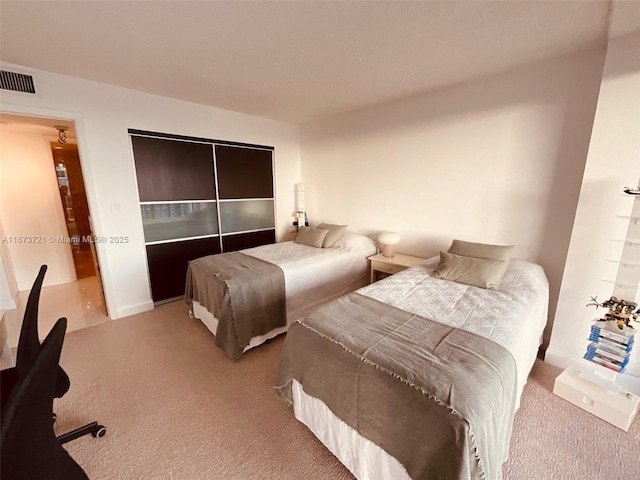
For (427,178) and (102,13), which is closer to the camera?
(102,13)

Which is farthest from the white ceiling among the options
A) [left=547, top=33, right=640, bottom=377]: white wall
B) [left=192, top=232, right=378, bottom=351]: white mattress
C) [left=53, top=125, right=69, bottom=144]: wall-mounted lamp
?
[left=192, top=232, right=378, bottom=351]: white mattress

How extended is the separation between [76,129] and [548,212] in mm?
4322

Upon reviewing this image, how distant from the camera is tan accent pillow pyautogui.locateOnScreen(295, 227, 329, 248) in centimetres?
330

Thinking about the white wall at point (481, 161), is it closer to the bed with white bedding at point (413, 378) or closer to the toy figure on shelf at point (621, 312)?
the toy figure on shelf at point (621, 312)

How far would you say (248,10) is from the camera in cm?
151

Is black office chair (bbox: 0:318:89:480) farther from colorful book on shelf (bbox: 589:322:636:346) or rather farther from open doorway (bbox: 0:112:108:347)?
colorful book on shelf (bbox: 589:322:636:346)

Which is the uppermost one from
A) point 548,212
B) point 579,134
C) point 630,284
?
point 579,134

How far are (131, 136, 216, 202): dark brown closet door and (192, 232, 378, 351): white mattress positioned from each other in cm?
111

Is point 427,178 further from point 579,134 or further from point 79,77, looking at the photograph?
point 79,77

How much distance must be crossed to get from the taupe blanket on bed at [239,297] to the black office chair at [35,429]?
124cm

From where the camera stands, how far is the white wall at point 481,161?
83.1 inches

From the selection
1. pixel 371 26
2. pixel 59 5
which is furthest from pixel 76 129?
pixel 371 26

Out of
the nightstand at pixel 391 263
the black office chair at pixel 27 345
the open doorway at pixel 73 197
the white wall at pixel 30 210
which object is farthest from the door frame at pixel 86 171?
the nightstand at pixel 391 263

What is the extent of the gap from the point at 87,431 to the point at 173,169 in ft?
8.36
